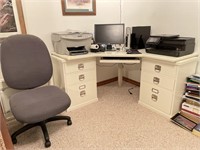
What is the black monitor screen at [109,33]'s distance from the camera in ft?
7.75

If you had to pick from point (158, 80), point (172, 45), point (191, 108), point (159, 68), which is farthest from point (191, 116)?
point (172, 45)

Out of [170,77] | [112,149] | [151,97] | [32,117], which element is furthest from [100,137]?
[170,77]

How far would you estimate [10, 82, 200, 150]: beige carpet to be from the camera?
1.56 m

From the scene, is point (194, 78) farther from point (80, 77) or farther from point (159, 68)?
point (80, 77)

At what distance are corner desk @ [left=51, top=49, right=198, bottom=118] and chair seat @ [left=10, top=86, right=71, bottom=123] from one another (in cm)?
45

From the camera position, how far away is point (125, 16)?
275cm

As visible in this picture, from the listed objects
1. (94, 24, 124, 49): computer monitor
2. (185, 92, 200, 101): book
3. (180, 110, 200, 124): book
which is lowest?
(180, 110, 200, 124): book

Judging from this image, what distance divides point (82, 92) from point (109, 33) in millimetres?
949

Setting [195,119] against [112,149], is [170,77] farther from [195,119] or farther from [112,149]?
[112,149]

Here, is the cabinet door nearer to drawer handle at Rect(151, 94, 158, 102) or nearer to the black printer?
the black printer

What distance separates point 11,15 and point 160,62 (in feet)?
5.89

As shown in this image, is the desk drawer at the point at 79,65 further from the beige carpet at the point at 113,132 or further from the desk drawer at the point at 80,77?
the beige carpet at the point at 113,132

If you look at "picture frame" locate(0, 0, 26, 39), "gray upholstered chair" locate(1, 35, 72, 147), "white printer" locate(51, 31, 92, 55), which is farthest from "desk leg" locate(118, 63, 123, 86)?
"picture frame" locate(0, 0, 26, 39)

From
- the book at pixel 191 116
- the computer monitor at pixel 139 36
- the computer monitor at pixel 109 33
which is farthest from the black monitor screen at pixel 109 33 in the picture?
the book at pixel 191 116
